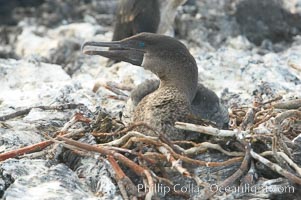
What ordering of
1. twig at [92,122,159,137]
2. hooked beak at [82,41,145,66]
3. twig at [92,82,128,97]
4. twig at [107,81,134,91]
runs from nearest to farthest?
twig at [92,122,159,137] → hooked beak at [82,41,145,66] → twig at [92,82,128,97] → twig at [107,81,134,91]

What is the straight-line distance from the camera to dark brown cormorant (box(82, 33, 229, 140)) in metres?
5.70

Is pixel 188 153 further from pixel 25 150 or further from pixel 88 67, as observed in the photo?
pixel 88 67

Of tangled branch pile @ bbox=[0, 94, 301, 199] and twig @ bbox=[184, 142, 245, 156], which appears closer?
tangled branch pile @ bbox=[0, 94, 301, 199]

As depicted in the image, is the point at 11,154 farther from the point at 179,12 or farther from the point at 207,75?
the point at 179,12

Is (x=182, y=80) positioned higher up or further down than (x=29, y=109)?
higher up

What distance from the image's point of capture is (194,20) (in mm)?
11156

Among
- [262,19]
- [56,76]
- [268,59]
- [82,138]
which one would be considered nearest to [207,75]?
[268,59]

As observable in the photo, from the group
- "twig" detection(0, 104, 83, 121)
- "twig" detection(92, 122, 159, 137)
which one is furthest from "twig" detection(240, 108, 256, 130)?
"twig" detection(0, 104, 83, 121)

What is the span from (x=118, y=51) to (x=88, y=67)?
3406mm

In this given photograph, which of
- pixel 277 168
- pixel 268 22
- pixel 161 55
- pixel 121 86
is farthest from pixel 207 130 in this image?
pixel 268 22

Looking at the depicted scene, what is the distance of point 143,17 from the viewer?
10492mm

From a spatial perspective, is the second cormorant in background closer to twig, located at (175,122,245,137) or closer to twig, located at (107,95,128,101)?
twig, located at (107,95,128,101)


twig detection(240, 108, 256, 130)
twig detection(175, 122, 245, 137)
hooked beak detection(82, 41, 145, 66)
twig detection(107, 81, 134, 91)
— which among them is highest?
hooked beak detection(82, 41, 145, 66)

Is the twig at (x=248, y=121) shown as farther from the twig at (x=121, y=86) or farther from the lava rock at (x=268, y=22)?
the lava rock at (x=268, y=22)
